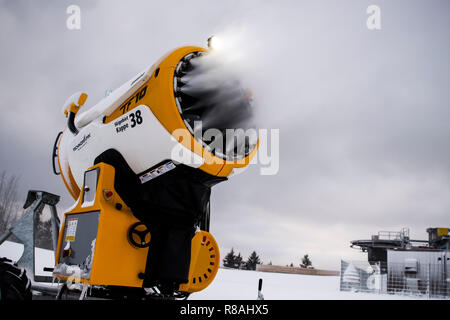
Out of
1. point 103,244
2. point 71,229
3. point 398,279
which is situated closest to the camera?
point 103,244

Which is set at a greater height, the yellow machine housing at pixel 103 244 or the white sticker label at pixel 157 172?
the white sticker label at pixel 157 172

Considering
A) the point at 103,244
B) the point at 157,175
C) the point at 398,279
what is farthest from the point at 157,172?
the point at 398,279

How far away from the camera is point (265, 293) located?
17.4 ft

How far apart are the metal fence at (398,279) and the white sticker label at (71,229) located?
1157cm

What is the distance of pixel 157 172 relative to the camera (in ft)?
7.97

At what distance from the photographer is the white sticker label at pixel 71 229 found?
8.59ft

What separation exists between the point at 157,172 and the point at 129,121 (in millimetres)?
439

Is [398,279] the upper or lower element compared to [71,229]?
lower

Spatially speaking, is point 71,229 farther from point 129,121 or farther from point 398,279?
point 398,279

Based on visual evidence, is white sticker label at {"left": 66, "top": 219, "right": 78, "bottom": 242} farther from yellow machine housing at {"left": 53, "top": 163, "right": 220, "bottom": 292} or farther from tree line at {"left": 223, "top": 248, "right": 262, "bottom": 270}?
tree line at {"left": 223, "top": 248, "right": 262, "bottom": 270}

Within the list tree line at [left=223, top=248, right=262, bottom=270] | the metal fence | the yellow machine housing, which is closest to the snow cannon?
the yellow machine housing

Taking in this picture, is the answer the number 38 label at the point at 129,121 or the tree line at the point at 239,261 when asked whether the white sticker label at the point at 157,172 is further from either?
the tree line at the point at 239,261

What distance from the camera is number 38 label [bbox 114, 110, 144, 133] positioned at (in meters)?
2.47

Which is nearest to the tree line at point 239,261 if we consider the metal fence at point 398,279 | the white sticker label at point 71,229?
the metal fence at point 398,279
